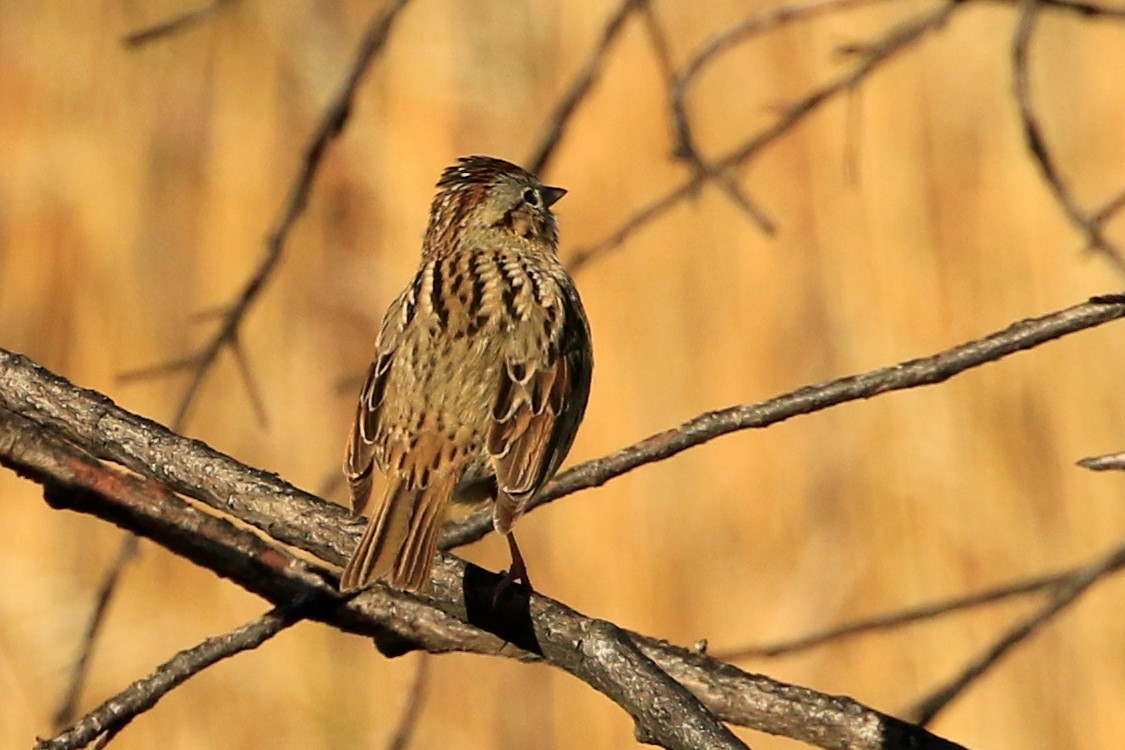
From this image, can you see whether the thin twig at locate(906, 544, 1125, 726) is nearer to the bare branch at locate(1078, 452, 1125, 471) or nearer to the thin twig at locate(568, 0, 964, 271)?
the thin twig at locate(568, 0, 964, 271)

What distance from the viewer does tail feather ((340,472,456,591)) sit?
→ 2682 mm

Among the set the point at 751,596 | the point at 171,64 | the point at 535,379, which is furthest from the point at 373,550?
the point at 171,64

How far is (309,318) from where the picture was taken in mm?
6801

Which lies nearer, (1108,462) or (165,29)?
(1108,462)

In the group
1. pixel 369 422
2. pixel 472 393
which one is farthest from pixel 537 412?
pixel 369 422

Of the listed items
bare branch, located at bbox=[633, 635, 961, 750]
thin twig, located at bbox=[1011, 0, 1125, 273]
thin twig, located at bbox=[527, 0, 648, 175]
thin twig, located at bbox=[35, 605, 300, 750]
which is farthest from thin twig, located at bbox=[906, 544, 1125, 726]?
thin twig, located at bbox=[35, 605, 300, 750]

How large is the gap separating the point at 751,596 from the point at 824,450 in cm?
53

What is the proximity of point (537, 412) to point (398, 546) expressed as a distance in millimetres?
672

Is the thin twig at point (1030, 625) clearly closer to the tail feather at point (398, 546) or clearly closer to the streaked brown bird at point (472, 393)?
the streaked brown bird at point (472, 393)

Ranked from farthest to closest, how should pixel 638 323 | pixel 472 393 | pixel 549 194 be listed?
pixel 638 323 < pixel 549 194 < pixel 472 393

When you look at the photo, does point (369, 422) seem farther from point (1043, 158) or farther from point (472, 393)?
point (1043, 158)

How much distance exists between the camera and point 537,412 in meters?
3.35

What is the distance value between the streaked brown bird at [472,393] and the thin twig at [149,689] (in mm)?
443

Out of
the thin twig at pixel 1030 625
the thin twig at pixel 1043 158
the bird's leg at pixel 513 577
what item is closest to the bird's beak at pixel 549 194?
the bird's leg at pixel 513 577
